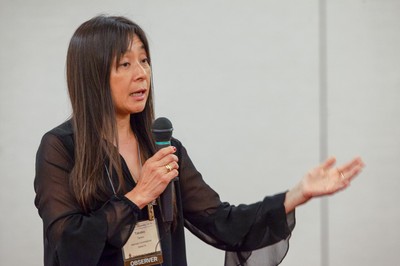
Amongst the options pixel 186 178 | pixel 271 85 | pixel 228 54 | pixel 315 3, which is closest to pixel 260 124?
pixel 271 85

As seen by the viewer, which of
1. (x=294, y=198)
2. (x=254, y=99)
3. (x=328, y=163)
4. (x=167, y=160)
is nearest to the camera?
(x=167, y=160)

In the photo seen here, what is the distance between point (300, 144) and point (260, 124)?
0.91ft

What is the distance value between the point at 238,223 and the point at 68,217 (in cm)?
57

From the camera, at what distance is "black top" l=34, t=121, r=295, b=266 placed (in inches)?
65.2

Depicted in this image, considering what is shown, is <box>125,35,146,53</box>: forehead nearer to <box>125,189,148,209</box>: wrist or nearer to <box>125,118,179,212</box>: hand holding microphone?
<box>125,118,179,212</box>: hand holding microphone

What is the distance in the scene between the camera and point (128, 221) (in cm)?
169

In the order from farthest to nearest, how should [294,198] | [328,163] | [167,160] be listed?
1. [294,198]
2. [328,163]
3. [167,160]

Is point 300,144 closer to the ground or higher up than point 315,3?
closer to the ground

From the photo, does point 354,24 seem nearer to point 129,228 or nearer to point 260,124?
point 260,124

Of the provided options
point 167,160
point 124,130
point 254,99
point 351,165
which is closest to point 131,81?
point 124,130

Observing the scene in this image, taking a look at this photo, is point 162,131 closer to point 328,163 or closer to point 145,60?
point 145,60

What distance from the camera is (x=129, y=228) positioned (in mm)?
1702

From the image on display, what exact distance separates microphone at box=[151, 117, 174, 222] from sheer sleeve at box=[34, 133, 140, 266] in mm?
85

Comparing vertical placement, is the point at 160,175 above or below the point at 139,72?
below
